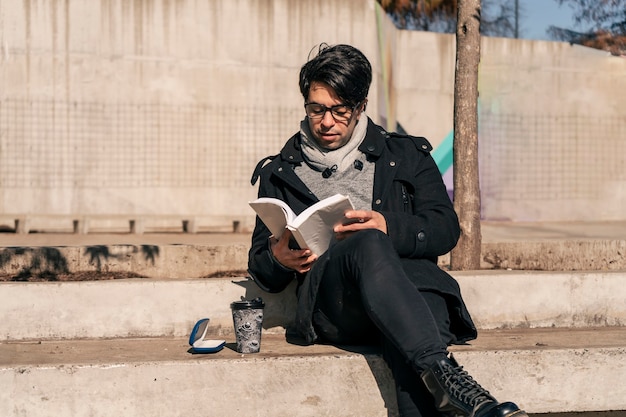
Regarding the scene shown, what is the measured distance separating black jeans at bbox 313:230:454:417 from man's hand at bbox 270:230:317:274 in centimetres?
16

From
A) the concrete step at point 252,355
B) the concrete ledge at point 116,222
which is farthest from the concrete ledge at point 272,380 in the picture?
the concrete ledge at point 116,222

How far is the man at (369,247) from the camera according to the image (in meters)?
3.44

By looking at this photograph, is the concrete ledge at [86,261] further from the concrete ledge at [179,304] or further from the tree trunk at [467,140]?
the concrete ledge at [179,304]

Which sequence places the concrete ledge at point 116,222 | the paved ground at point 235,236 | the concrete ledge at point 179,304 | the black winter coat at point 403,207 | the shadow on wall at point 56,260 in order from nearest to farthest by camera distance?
the black winter coat at point 403,207 < the concrete ledge at point 179,304 < the shadow on wall at point 56,260 < the paved ground at point 235,236 < the concrete ledge at point 116,222

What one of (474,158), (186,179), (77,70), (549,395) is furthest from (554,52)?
(549,395)

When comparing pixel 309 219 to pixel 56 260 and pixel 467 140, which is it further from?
pixel 56 260

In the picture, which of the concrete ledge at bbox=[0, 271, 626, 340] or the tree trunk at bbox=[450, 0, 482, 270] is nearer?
the concrete ledge at bbox=[0, 271, 626, 340]

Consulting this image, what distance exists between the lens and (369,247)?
11.8ft

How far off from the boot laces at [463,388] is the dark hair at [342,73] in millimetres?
1292

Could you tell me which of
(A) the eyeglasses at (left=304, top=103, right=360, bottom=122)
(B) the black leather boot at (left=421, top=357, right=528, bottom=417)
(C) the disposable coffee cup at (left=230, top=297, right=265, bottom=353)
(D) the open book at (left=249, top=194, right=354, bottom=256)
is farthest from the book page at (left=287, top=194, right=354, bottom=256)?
(B) the black leather boot at (left=421, top=357, right=528, bottom=417)

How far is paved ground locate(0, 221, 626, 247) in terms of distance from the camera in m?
11.0

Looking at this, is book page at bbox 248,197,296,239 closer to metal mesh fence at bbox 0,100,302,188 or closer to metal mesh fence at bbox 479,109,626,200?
metal mesh fence at bbox 0,100,302,188

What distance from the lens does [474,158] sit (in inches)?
261

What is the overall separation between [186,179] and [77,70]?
6.67 ft
